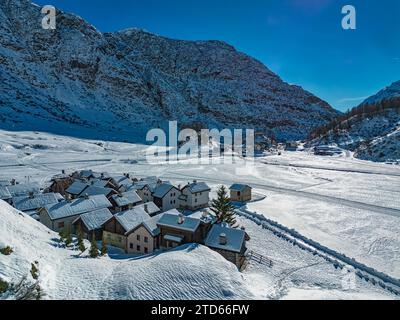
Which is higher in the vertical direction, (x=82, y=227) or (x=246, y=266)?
(x=82, y=227)

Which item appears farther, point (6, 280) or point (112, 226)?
point (112, 226)

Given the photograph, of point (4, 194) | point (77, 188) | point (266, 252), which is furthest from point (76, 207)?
point (266, 252)

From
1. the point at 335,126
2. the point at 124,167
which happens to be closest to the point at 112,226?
the point at 124,167

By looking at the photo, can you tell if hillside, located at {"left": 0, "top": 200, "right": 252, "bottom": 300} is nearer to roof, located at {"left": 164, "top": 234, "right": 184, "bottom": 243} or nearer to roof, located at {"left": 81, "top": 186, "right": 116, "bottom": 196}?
roof, located at {"left": 164, "top": 234, "right": 184, "bottom": 243}

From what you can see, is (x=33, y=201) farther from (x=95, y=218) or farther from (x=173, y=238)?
(x=173, y=238)
